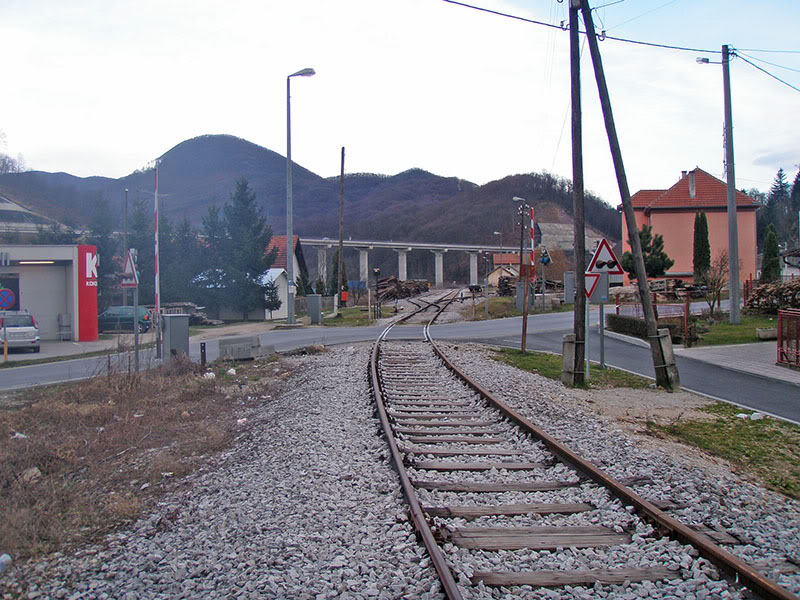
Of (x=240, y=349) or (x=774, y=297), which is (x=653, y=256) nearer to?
(x=774, y=297)

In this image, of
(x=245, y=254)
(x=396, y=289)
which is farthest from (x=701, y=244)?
(x=245, y=254)

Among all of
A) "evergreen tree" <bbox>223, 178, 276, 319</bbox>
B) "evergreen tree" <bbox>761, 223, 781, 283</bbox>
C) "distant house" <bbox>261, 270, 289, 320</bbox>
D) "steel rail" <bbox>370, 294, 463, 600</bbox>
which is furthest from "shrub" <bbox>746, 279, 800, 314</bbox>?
"distant house" <bbox>261, 270, 289, 320</bbox>

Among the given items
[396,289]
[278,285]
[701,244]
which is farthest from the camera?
[396,289]

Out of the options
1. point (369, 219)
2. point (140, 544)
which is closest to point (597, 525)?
point (140, 544)

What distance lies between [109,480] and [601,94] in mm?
11646

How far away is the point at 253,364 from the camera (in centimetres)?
1775

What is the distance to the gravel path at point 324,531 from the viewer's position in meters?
4.13

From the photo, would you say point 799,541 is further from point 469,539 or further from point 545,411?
point 545,411

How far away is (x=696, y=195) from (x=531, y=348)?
4883 cm

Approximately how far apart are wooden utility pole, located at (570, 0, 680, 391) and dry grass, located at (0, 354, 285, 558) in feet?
26.0

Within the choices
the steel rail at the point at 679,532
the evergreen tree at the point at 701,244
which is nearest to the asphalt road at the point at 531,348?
the steel rail at the point at 679,532

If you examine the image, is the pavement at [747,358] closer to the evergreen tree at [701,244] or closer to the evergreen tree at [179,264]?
the evergreen tree at [701,244]

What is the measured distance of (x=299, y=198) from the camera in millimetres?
183500

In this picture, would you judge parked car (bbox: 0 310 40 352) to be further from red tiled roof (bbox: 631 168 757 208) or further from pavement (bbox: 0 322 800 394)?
red tiled roof (bbox: 631 168 757 208)
